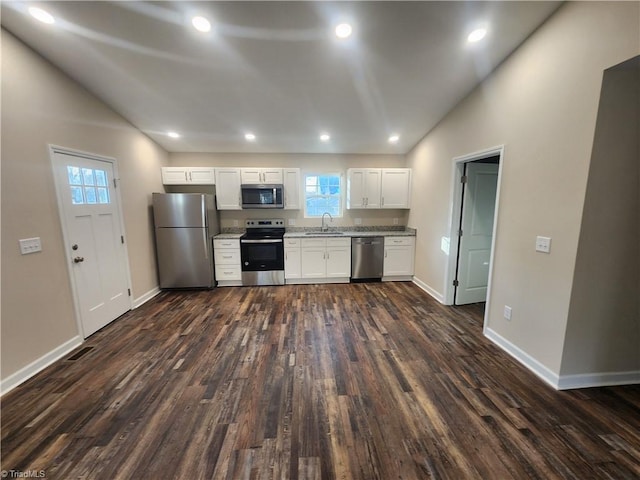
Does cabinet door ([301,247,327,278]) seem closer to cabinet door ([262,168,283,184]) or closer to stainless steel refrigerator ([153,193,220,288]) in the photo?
cabinet door ([262,168,283,184])

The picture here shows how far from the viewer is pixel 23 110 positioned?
207cm

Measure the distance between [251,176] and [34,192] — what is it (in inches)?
105

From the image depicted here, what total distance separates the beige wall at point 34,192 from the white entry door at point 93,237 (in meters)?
0.10

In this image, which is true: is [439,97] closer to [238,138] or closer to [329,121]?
[329,121]

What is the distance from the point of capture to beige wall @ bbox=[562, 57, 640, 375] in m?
1.65

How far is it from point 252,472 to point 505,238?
282 cm

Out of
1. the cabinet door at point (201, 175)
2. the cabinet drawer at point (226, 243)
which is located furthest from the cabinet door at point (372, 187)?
the cabinet door at point (201, 175)

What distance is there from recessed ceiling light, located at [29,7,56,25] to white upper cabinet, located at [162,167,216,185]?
7.80 ft

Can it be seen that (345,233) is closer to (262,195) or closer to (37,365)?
(262,195)

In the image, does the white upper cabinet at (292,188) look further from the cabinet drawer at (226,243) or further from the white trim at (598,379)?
the white trim at (598,379)

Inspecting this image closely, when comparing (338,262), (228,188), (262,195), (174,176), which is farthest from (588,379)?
(174,176)

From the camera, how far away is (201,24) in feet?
6.37

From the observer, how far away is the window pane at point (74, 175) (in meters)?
2.51

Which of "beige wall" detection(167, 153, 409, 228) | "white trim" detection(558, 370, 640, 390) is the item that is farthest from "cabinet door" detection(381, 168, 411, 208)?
"white trim" detection(558, 370, 640, 390)
